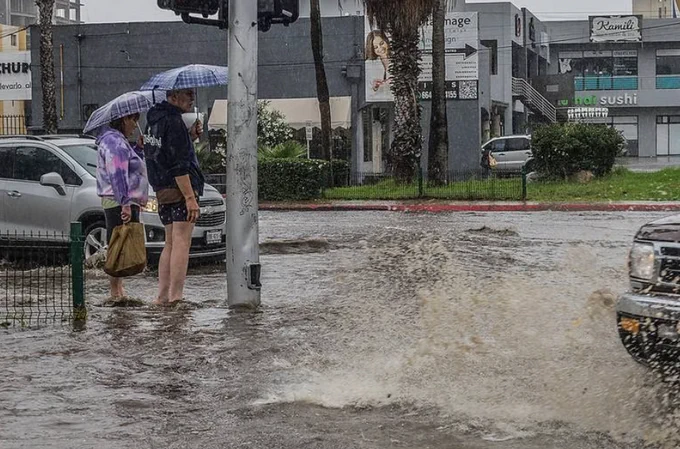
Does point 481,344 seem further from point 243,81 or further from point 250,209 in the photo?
point 243,81

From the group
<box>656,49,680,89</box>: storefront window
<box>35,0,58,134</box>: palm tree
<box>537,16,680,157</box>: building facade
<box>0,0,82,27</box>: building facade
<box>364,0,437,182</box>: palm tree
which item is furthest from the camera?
<box>0,0,82,27</box>: building facade

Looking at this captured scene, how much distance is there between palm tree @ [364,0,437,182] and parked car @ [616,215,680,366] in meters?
21.9

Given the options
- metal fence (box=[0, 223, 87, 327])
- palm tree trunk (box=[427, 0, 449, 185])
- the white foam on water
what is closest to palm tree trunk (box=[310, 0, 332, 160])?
palm tree trunk (box=[427, 0, 449, 185])

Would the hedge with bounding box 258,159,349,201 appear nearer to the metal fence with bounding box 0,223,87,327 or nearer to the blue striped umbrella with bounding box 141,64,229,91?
the metal fence with bounding box 0,223,87,327

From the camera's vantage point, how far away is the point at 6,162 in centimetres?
1322

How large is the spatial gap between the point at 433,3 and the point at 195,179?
19.3 metres

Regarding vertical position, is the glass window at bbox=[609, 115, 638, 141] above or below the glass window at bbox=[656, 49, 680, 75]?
below

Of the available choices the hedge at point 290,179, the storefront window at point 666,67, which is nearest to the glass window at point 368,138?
the hedge at point 290,179

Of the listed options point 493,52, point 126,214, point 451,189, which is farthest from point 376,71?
point 126,214

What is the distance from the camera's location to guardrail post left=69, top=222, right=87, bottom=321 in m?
8.09

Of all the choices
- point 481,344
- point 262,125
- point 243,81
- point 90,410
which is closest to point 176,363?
point 90,410

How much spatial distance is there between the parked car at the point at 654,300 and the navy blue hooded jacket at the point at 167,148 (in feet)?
13.8

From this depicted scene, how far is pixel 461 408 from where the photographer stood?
580 cm

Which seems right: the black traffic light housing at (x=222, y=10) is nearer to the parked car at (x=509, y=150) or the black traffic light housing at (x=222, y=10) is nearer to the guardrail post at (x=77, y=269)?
the guardrail post at (x=77, y=269)
